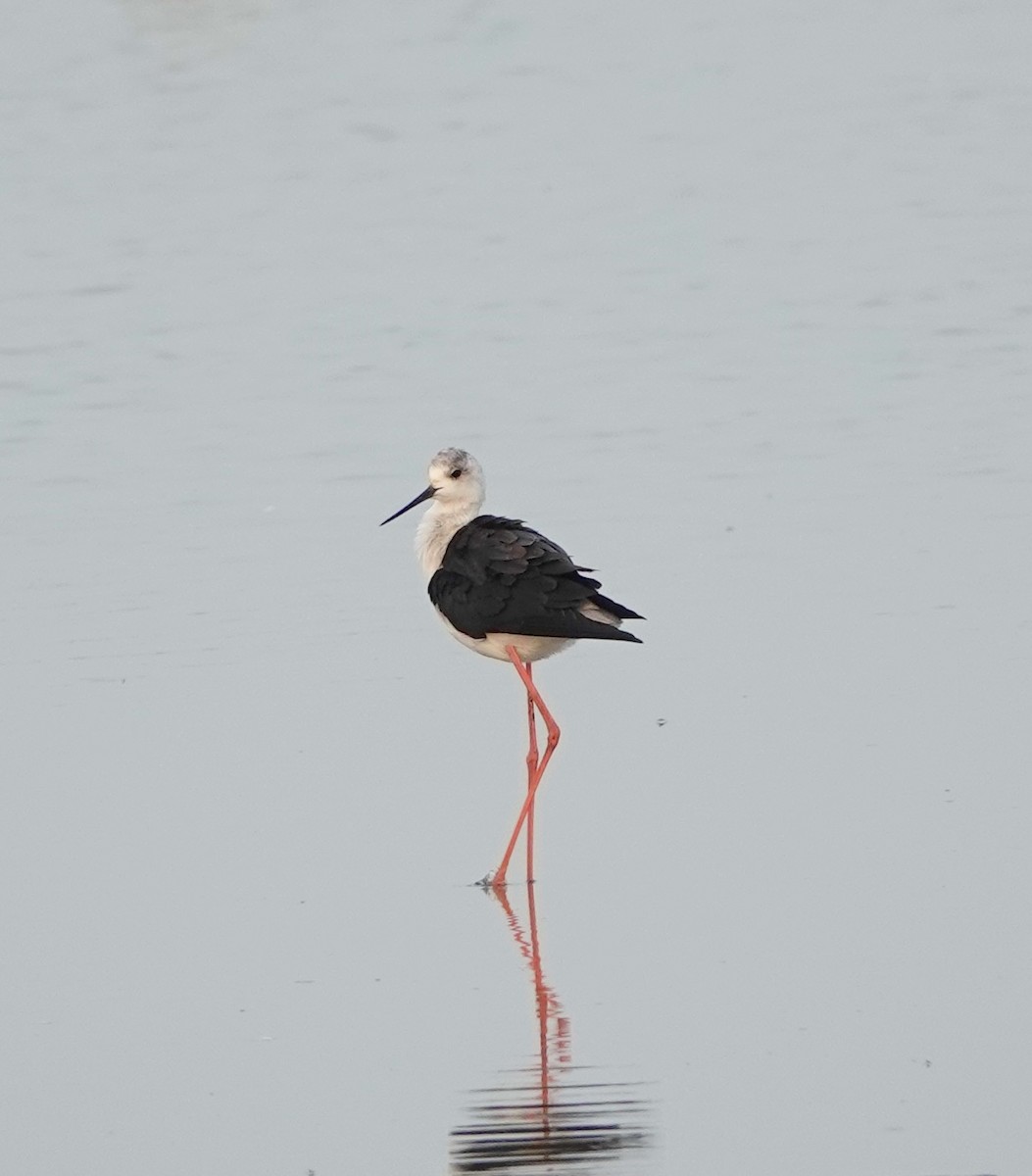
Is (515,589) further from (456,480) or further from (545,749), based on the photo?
(456,480)

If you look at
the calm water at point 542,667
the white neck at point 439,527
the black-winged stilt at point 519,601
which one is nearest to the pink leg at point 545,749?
the black-winged stilt at point 519,601

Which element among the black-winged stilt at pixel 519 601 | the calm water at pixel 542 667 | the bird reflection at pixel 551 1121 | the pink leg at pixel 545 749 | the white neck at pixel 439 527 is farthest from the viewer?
the white neck at pixel 439 527

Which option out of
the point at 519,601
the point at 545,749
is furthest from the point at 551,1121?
the point at 545,749

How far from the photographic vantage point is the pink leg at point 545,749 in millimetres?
7078

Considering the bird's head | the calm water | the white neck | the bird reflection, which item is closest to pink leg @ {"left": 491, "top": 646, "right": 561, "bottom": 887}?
the calm water

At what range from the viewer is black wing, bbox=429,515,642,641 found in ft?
24.9

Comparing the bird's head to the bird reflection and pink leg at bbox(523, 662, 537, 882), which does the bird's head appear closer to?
pink leg at bbox(523, 662, 537, 882)

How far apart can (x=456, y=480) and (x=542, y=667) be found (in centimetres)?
87

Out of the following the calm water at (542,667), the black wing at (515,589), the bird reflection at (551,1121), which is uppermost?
the black wing at (515,589)

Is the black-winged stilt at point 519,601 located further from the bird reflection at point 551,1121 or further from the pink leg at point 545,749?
the bird reflection at point 551,1121

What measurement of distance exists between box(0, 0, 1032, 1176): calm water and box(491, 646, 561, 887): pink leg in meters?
0.11

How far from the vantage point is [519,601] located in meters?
7.65

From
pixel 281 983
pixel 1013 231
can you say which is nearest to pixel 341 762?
pixel 281 983

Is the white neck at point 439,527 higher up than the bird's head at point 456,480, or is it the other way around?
the bird's head at point 456,480
